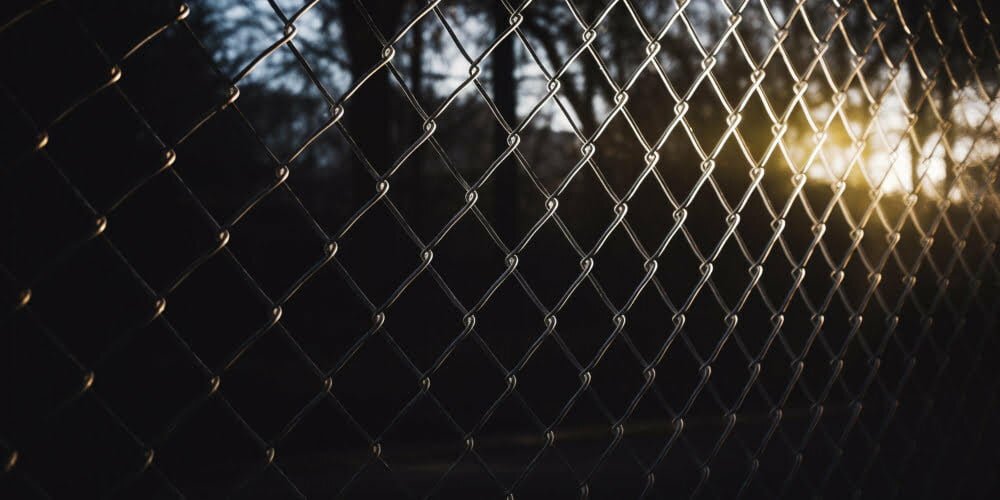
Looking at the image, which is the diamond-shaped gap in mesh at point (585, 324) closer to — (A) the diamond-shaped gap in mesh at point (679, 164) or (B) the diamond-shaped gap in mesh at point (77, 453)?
(A) the diamond-shaped gap in mesh at point (679, 164)

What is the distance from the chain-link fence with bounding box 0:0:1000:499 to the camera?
1.16 meters

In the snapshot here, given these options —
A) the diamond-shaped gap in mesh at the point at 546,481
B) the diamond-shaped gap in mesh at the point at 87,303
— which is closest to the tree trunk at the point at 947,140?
the diamond-shaped gap in mesh at the point at 546,481

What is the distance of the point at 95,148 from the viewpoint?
192cm

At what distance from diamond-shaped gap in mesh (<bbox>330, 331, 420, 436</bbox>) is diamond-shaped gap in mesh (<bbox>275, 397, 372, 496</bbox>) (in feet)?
0.68

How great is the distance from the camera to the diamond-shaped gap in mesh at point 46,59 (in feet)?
5.26

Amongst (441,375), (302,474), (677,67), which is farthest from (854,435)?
(677,67)

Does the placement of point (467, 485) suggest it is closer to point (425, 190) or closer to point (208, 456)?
point (208, 456)

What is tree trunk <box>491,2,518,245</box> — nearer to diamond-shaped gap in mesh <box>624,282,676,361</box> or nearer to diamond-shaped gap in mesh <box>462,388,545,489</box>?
diamond-shaped gap in mesh <box>624,282,676,361</box>

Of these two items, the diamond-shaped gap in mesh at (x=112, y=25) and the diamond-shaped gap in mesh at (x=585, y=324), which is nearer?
the diamond-shaped gap in mesh at (x=112, y=25)

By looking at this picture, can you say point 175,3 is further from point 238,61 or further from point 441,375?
point 238,61

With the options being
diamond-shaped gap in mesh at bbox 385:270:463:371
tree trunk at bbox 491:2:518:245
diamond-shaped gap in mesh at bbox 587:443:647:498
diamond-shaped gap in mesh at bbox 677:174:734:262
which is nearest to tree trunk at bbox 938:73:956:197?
diamond-shaped gap in mesh at bbox 587:443:647:498

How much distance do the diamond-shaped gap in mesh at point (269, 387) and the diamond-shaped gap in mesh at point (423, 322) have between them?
0.90 meters

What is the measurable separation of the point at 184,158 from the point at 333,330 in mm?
2325

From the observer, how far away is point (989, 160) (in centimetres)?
195
